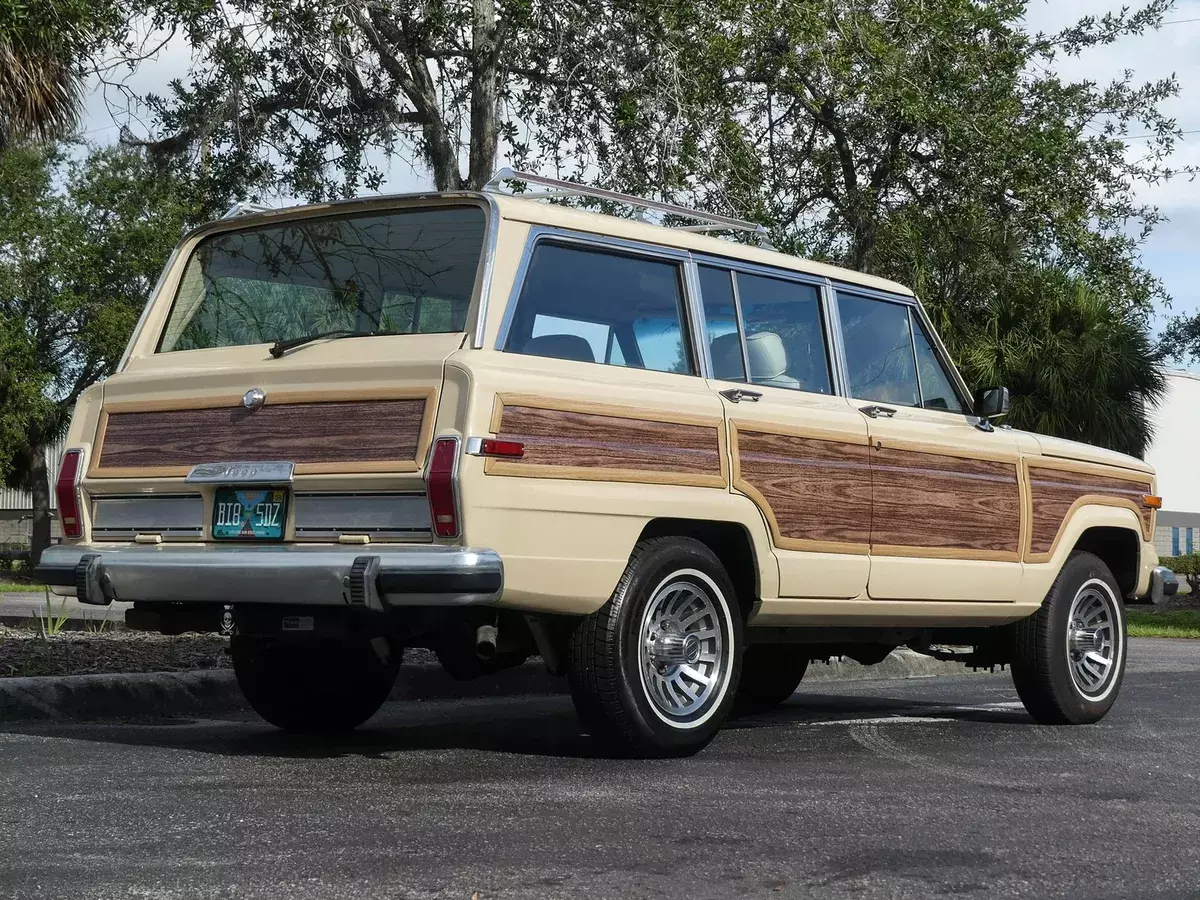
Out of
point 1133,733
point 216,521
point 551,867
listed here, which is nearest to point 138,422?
point 216,521

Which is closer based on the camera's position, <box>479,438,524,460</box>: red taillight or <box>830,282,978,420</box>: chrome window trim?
<box>479,438,524,460</box>: red taillight

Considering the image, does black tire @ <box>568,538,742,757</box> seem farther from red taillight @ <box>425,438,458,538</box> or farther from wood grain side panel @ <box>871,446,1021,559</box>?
wood grain side panel @ <box>871,446,1021,559</box>

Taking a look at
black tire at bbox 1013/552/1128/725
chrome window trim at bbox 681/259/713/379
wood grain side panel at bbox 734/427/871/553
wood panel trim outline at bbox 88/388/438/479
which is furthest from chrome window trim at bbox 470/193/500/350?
black tire at bbox 1013/552/1128/725

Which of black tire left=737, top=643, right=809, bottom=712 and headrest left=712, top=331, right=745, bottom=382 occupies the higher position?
headrest left=712, top=331, right=745, bottom=382

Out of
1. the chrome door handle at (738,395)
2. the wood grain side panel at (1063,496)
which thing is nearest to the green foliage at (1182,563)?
the wood grain side panel at (1063,496)

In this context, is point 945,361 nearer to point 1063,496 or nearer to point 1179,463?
point 1063,496

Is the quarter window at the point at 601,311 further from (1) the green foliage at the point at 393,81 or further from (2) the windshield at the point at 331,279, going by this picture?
(1) the green foliage at the point at 393,81

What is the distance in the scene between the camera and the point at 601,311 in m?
6.45

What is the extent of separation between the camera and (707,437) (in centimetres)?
645

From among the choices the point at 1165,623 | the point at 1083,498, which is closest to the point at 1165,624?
the point at 1165,623

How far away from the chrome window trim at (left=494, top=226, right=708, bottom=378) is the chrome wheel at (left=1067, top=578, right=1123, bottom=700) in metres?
2.86

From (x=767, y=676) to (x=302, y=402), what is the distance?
385 centimetres

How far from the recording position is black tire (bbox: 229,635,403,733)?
23.6ft

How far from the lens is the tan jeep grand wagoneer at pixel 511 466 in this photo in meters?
5.79
